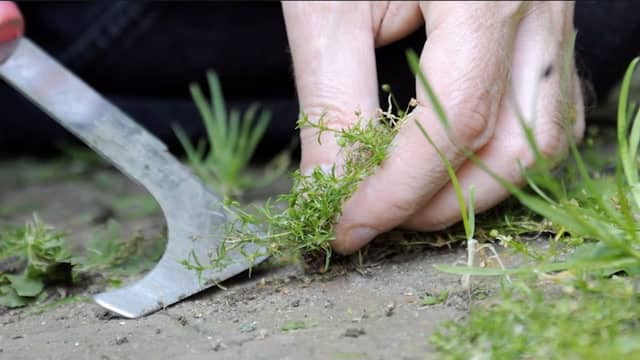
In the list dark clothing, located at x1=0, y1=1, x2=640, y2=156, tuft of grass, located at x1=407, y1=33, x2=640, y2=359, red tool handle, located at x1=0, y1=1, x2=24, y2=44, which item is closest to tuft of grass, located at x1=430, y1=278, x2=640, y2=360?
tuft of grass, located at x1=407, y1=33, x2=640, y2=359

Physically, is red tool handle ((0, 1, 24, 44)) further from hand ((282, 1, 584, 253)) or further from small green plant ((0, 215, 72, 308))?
hand ((282, 1, 584, 253))

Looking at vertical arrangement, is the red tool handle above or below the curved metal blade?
above

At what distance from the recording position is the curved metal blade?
1.26 meters

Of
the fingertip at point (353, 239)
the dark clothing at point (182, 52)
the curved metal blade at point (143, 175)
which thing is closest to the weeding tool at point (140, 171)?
the curved metal blade at point (143, 175)

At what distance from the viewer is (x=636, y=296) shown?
0.99 m

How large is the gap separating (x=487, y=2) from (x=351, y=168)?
313 mm

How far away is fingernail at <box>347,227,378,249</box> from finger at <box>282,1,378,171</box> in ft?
0.34

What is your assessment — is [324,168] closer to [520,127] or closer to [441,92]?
[441,92]

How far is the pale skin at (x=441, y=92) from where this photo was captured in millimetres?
1257

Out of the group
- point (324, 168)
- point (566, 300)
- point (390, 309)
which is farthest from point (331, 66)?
point (566, 300)

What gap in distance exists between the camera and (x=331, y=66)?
1381mm

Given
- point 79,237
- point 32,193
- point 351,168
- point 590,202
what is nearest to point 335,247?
point 351,168

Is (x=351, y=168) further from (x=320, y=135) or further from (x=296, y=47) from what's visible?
(x=296, y=47)

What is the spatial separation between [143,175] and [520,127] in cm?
54
